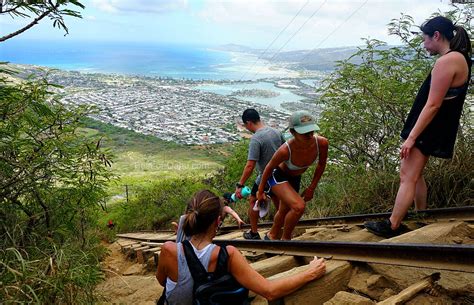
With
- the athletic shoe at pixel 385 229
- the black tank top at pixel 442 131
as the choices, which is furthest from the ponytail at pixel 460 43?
the athletic shoe at pixel 385 229

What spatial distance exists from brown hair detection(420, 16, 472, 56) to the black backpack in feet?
7.84

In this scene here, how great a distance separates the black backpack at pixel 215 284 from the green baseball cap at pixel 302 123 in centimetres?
168

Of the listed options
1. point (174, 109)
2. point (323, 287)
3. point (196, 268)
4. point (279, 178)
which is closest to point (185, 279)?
point (196, 268)

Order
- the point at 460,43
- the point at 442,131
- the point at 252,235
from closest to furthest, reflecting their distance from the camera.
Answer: the point at 460,43 → the point at 442,131 → the point at 252,235

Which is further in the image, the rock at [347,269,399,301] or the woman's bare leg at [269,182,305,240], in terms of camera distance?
the woman's bare leg at [269,182,305,240]

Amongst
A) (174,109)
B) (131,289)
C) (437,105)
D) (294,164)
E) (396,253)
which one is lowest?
(174,109)

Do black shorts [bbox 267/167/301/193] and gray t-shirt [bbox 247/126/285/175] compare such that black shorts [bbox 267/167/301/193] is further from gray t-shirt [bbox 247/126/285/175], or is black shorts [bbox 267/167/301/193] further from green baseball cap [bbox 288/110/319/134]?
green baseball cap [bbox 288/110/319/134]

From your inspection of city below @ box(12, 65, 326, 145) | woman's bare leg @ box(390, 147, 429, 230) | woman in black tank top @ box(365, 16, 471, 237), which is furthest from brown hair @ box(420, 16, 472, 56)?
city below @ box(12, 65, 326, 145)

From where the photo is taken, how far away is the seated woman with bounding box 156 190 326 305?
93.3 inches

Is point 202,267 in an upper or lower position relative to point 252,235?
upper

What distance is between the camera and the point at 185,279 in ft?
7.86

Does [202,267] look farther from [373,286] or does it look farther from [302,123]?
[302,123]

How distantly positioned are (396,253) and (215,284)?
119cm

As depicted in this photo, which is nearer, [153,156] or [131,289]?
[131,289]
